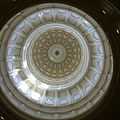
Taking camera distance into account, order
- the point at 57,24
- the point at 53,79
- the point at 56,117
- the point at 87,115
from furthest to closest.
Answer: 1. the point at 53,79
2. the point at 57,24
3. the point at 56,117
4. the point at 87,115

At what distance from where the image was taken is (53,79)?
28.1 m

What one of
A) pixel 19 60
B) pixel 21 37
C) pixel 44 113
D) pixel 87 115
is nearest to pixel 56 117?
pixel 44 113

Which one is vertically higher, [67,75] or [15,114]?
[67,75]

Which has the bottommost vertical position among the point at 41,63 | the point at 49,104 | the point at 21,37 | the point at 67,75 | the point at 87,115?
the point at 87,115

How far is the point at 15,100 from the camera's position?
834 inches

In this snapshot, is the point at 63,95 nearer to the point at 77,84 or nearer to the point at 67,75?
the point at 77,84

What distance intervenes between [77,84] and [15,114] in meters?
8.36

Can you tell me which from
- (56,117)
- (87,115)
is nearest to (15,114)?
(56,117)

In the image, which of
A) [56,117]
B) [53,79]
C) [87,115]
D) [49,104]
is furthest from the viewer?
[53,79]

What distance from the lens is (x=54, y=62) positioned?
2977 cm

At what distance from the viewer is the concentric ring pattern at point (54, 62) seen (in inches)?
826

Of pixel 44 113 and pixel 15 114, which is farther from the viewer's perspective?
pixel 44 113

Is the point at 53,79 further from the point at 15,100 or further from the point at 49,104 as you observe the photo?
the point at 15,100

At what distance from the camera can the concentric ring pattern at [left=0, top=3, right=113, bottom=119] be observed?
21.0 meters
